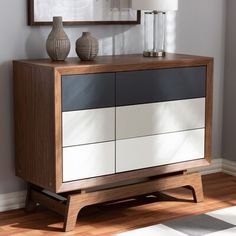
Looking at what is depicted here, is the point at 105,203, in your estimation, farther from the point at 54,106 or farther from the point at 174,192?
the point at 54,106

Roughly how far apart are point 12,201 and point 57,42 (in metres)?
0.96

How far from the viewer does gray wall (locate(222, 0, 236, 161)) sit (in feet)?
13.8

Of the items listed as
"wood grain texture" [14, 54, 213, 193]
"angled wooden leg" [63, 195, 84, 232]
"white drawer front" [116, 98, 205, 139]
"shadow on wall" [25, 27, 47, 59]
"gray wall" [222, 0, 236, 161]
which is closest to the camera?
"wood grain texture" [14, 54, 213, 193]

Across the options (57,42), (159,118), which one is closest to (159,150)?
(159,118)

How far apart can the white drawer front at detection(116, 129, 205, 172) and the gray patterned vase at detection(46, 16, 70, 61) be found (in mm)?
567

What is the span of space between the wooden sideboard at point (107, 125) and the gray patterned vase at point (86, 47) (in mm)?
53

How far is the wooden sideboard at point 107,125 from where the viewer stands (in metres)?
3.11

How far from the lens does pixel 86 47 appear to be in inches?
130

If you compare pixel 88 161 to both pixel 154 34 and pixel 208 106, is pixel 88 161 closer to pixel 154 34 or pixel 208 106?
pixel 208 106

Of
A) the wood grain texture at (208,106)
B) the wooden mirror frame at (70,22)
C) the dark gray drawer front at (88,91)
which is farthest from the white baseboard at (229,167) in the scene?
the dark gray drawer front at (88,91)

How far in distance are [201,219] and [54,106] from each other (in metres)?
1.04

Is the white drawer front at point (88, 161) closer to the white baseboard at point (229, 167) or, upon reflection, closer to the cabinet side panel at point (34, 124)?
the cabinet side panel at point (34, 124)

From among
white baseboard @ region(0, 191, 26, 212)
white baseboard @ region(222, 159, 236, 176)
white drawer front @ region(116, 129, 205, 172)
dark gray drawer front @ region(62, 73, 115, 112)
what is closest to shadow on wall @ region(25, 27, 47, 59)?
dark gray drawer front @ region(62, 73, 115, 112)

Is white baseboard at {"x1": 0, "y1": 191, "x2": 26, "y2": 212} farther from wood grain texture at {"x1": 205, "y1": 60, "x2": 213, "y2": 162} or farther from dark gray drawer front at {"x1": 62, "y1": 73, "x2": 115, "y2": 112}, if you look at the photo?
wood grain texture at {"x1": 205, "y1": 60, "x2": 213, "y2": 162}
